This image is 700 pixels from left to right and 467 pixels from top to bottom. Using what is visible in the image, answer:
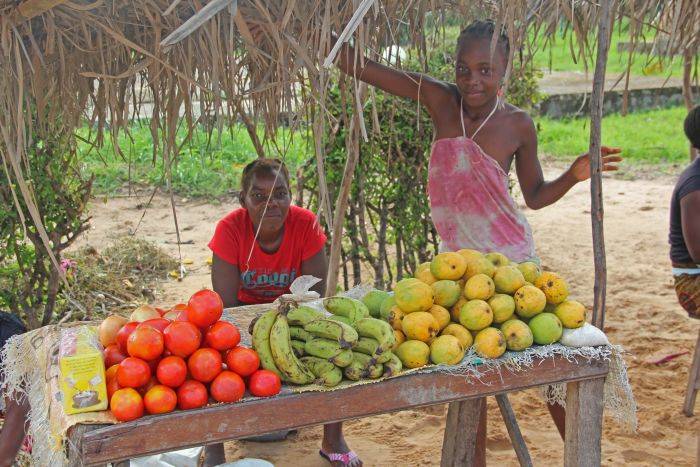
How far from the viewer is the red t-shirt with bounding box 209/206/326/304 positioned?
11.3 ft

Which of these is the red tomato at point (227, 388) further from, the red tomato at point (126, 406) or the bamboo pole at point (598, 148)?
the bamboo pole at point (598, 148)

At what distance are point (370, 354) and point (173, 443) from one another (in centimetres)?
59

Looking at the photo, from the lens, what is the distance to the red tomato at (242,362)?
85.3 inches

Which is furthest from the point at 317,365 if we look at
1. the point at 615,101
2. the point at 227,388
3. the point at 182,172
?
the point at 615,101

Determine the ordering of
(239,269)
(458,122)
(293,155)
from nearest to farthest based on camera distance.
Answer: (458,122), (239,269), (293,155)

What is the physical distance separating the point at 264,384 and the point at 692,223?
2.31m

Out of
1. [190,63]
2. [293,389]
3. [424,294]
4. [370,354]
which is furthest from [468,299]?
[190,63]

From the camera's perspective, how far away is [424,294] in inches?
93.2

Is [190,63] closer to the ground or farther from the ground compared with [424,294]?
farther from the ground

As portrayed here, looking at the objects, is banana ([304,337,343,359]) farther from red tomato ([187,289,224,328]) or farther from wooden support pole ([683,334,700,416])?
wooden support pole ([683,334,700,416])

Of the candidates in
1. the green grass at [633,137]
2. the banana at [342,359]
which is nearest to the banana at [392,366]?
the banana at [342,359]

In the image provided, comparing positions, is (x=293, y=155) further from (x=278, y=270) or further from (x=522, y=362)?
(x=522, y=362)

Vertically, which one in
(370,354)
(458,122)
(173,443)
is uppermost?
(458,122)

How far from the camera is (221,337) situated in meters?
2.19
